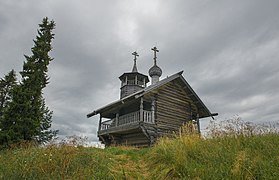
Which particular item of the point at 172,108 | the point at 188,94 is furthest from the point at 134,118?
the point at 188,94

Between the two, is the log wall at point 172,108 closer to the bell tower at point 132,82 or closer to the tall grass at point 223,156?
the bell tower at point 132,82

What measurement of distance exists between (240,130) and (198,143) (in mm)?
1412

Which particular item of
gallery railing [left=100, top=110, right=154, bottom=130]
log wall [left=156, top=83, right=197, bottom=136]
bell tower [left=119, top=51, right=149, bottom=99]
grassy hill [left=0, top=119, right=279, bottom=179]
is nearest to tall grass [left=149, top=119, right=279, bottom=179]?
grassy hill [left=0, top=119, right=279, bottom=179]

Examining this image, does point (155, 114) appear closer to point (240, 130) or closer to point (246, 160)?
point (240, 130)

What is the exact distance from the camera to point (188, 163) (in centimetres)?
550

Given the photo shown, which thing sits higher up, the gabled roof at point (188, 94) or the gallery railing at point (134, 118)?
the gabled roof at point (188, 94)

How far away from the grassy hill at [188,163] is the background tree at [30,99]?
6786mm

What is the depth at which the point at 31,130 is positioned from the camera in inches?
507

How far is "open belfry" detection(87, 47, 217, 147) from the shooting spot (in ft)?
51.0

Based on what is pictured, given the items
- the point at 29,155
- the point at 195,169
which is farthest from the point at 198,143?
the point at 29,155

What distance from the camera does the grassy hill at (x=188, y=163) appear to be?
15.1ft

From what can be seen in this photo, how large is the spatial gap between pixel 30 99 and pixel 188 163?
11.4 metres

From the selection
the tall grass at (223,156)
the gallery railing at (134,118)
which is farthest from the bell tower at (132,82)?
the tall grass at (223,156)

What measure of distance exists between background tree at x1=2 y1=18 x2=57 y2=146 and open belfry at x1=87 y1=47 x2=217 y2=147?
5.62 metres
